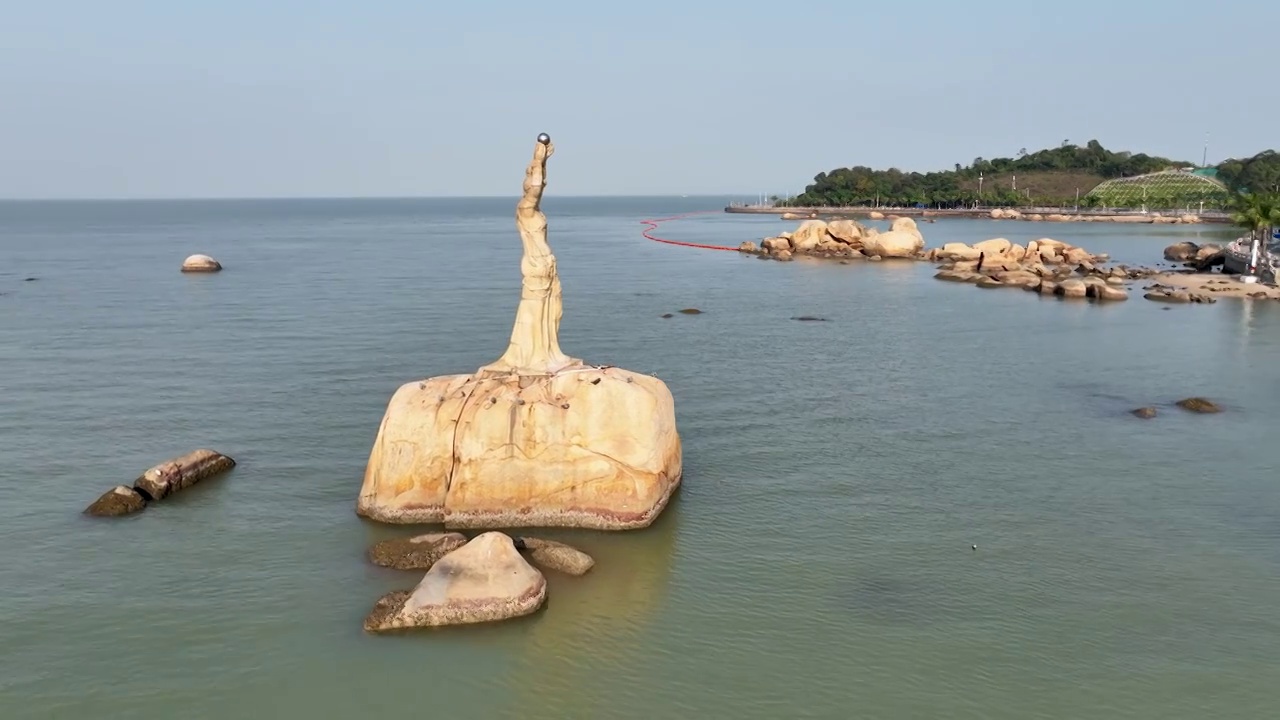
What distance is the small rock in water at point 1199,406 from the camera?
33406 mm

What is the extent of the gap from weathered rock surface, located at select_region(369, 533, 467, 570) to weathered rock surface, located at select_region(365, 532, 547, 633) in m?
1.72

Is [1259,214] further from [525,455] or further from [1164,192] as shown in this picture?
[1164,192]

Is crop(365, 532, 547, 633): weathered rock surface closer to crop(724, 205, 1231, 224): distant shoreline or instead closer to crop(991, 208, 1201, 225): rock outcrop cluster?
crop(724, 205, 1231, 224): distant shoreline

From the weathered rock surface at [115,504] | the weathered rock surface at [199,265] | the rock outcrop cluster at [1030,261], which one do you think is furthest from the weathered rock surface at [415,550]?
the weathered rock surface at [199,265]

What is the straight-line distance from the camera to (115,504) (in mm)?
23203

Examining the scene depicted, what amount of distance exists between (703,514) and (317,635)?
923 cm

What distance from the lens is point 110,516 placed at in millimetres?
23062

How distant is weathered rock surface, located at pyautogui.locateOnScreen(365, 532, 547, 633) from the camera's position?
57.8 ft

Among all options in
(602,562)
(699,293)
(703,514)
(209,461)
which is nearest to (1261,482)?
(703,514)

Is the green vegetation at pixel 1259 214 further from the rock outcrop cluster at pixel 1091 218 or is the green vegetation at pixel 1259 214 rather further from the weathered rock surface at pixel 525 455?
the rock outcrop cluster at pixel 1091 218

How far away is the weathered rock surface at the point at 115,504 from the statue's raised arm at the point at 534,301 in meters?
8.64

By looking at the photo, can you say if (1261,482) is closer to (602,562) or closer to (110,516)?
(602,562)

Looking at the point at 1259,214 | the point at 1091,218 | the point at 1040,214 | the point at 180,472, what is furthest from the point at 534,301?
the point at 1040,214

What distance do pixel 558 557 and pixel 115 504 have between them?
35.6 feet
